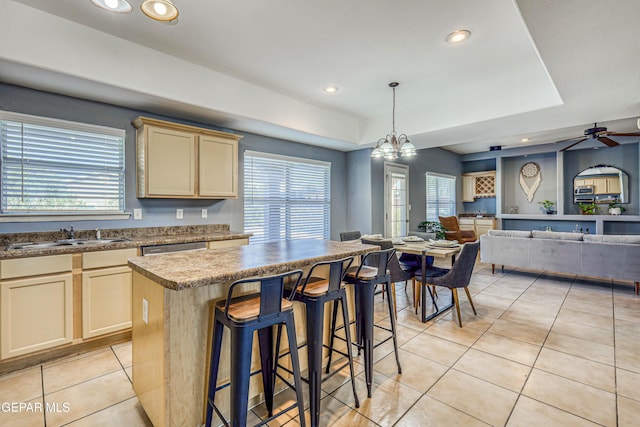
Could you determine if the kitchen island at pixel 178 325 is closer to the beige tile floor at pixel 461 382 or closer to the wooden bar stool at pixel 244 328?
the wooden bar stool at pixel 244 328

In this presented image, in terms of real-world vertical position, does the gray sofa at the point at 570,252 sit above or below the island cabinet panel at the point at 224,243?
below

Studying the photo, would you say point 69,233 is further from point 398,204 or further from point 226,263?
point 398,204

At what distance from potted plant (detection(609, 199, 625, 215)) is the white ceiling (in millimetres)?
3993

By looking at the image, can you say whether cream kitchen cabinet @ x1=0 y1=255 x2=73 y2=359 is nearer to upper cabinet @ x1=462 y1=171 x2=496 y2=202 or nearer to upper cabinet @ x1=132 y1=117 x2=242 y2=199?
upper cabinet @ x1=132 y1=117 x2=242 y2=199

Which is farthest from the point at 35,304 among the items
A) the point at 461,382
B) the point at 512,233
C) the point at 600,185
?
the point at 600,185

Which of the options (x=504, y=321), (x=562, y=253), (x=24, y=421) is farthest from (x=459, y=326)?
(x=24, y=421)

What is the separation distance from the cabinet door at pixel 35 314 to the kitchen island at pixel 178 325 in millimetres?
1126

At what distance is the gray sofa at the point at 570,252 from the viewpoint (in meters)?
4.00

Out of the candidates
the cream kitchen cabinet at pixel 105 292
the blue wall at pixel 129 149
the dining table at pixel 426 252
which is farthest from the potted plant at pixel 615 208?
the cream kitchen cabinet at pixel 105 292

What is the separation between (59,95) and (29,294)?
71.3 inches

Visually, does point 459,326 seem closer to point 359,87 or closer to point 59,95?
point 359,87

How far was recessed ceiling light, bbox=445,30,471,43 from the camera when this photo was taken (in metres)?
2.48

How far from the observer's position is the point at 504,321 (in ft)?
10.6

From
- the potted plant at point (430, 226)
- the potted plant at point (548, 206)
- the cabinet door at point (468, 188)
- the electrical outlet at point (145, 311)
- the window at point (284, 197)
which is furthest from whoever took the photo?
the cabinet door at point (468, 188)
